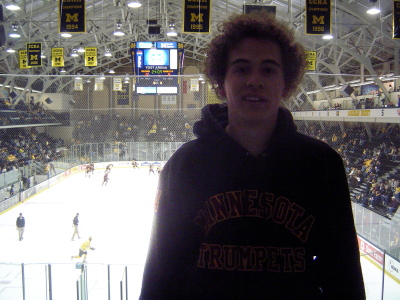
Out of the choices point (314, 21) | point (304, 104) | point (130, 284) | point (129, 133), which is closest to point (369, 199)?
point (304, 104)

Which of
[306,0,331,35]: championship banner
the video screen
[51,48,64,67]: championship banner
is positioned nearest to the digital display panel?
the video screen

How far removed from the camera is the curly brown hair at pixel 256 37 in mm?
1360

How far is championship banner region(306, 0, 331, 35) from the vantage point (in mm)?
10508

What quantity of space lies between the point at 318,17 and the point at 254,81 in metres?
10.5

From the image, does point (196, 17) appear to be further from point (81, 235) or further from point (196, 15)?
point (81, 235)

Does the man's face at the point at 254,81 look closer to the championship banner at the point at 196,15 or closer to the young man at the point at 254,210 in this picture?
the young man at the point at 254,210

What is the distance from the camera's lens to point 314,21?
10.6m

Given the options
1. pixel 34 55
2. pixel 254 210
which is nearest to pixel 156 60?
pixel 34 55

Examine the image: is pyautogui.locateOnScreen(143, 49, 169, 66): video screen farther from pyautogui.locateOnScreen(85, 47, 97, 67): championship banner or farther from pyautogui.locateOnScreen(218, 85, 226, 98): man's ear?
pyautogui.locateOnScreen(218, 85, 226, 98): man's ear

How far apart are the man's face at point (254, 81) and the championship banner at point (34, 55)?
16.6 m

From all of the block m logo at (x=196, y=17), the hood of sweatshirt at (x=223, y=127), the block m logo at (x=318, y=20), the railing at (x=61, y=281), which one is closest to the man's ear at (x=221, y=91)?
the hood of sweatshirt at (x=223, y=127)

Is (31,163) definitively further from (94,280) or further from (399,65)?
(399,65)

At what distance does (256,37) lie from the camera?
1.36 m

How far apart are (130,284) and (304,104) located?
4.40m
